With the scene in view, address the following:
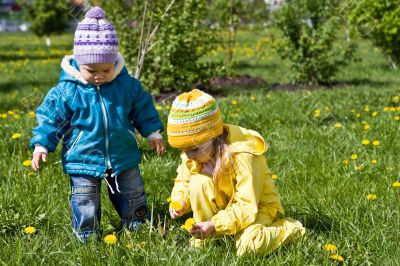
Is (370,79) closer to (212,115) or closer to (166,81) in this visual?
(166,81)

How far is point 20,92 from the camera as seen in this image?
9594 millimetres

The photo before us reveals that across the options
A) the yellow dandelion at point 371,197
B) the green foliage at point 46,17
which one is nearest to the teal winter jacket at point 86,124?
the yellow dandelion at point 371,197

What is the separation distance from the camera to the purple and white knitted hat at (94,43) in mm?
2842

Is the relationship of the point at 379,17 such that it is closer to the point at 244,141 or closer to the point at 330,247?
the point at 244,141

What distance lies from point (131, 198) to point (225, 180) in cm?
61

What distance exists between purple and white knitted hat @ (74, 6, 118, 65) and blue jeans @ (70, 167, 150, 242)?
60cm

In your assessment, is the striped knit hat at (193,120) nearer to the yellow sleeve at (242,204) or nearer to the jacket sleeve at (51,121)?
the yellow sleeve at (242,204)

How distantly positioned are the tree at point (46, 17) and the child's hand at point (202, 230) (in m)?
20.7

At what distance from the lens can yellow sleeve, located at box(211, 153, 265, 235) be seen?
8.80 ft

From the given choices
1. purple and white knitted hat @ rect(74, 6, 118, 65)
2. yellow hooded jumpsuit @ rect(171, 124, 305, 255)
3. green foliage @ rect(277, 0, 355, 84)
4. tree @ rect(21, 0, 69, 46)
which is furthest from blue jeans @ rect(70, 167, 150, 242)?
tree @ rect(21, 0, 69, 46)

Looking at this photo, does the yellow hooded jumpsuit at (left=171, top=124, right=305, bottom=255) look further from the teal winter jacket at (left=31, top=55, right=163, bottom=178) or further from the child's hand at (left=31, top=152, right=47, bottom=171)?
the child's hand at (left=31, top=152, right=47, bottom=171)

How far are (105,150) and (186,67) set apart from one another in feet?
16.7

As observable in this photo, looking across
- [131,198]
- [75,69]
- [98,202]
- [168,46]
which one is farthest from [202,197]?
[168,46]

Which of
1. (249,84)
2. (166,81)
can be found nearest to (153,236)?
(166,81)
